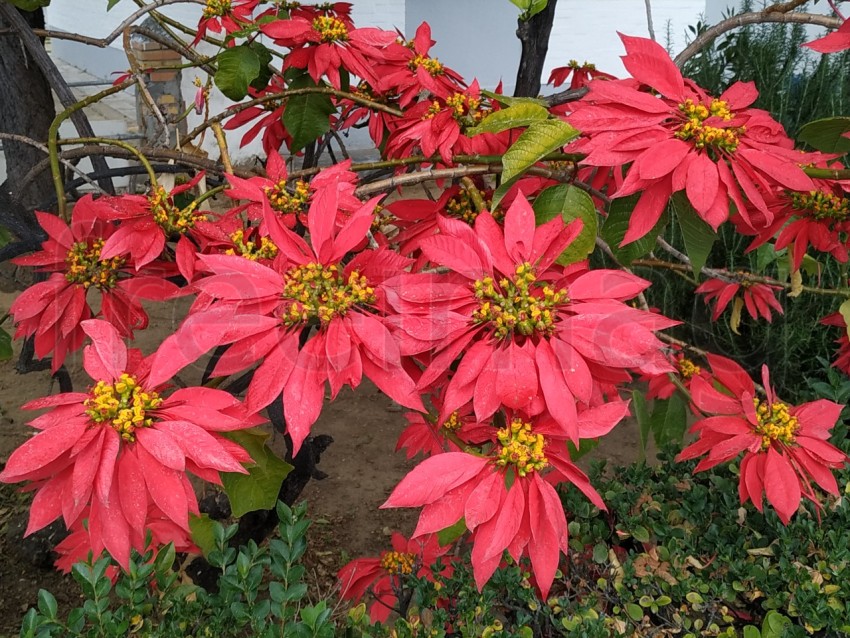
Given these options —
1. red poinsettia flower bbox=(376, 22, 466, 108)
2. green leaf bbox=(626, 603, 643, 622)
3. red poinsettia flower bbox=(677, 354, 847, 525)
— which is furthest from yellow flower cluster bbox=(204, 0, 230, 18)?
green leaf bbox=(626, 603, 643, 622)

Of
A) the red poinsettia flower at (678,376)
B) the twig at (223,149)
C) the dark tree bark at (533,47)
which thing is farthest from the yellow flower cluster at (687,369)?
the twig at (223,149)

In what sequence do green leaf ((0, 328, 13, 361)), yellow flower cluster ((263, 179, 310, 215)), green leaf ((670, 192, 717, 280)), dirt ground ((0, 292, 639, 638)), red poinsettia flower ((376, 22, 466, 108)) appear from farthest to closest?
dirt ground ((0, 292, 639, 638)), green leaf ((0, 328, 13, 361)), red poinsettia flower ((376, 22, 466, 108)), yellow flower cluster ((263, 179, 310, 215)), green leaf ((670, 192, 717, 280))

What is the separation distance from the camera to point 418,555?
→ 3.56 ft

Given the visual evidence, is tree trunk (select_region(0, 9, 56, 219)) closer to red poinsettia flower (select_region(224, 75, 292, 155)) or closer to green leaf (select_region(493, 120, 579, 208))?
red poinsettia flower (select_region(224, 75, 292, 155))

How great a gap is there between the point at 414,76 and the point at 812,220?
1.60 feet

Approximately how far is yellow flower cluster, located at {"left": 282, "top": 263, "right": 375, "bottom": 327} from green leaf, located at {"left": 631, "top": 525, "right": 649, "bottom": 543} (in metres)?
0.63

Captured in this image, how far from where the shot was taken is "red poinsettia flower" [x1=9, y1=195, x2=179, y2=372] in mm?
716

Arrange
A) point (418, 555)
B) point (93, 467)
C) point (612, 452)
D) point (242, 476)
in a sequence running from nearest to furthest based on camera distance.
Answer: point (93, 467) < point (242, 476) < point (418, 555) < point (612, 452)

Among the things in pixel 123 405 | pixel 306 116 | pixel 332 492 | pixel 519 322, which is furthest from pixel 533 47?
pixel 332 492

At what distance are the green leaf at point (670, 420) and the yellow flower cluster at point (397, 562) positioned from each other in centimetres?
42

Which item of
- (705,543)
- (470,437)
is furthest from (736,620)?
(470,437)

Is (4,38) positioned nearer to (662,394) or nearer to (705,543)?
(662,394)

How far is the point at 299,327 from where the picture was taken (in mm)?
511

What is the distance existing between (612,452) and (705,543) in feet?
3.18
